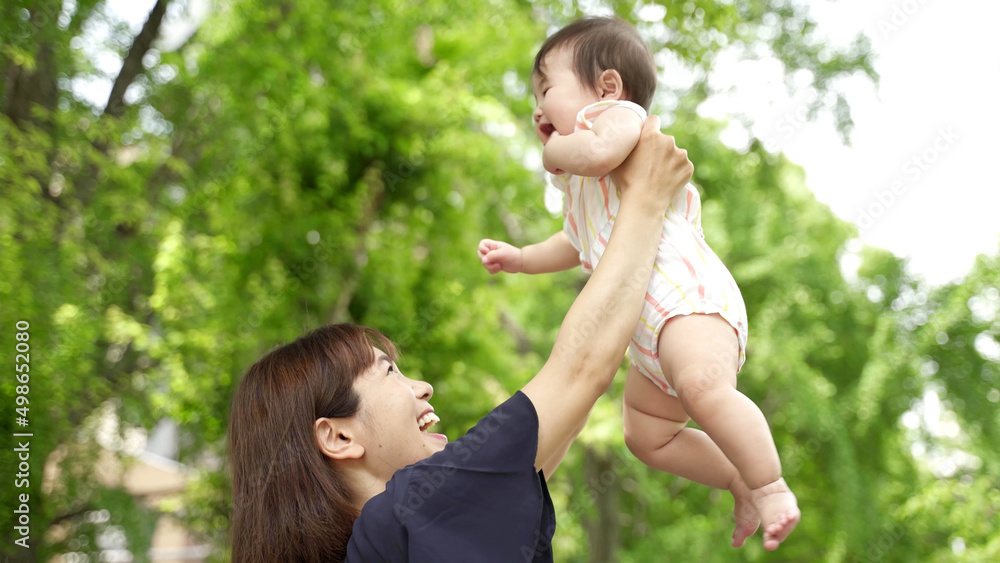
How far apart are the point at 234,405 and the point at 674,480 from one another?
367 inches

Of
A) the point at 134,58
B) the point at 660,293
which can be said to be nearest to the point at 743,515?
the point at 660,293

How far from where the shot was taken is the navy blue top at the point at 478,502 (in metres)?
1.13

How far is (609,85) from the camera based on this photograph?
1364mm

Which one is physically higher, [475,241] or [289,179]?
[289,179]

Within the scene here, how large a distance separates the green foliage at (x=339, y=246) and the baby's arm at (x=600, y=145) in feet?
9.59

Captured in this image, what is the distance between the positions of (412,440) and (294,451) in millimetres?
211

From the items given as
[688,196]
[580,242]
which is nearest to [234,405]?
[580,242]

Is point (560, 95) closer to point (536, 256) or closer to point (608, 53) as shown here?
point (608, 53)

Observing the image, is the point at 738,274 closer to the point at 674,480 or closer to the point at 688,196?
the point at 674,480

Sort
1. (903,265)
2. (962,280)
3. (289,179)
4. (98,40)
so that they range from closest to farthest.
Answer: (98,40), (289,179), (962,280), (903,265)

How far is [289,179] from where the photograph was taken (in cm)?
564

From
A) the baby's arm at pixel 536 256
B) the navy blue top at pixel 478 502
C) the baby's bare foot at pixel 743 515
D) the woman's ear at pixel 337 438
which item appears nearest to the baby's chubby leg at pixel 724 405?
the baby's bare foot at pixel 743 515

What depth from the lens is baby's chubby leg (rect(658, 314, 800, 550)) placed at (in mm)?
1092

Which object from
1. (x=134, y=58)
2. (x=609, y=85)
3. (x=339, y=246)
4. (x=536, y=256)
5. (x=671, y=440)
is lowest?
(x=671, y=440)
